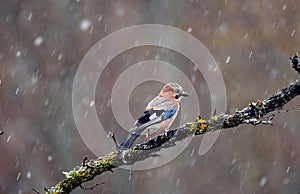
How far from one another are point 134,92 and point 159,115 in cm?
882

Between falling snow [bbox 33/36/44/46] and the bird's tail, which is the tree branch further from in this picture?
falling snow [bbox 33/36/44/46]

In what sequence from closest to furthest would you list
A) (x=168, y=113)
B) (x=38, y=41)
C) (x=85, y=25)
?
(x=168, y=113) < (x=85, y=25) < (x=38, y=41)

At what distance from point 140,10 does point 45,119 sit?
319 cm

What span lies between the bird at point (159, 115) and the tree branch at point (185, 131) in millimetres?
178

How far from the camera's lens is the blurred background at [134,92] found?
12930 mm

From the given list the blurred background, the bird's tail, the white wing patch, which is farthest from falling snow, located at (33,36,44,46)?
the bird's tail

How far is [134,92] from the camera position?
42.5 feet

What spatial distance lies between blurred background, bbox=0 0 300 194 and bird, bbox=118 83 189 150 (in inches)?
328

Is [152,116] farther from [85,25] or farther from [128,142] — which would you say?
[85,25]

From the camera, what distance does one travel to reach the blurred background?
1293 cm

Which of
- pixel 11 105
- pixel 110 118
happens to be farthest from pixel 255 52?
pixel 11 105

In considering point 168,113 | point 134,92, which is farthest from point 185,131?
point 134,92

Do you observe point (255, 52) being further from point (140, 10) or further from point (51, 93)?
point (51, 93)

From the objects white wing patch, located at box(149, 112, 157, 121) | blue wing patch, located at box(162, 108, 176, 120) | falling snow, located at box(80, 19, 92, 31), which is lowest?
white wing patch, located at box(149, 112, 157, 121)
